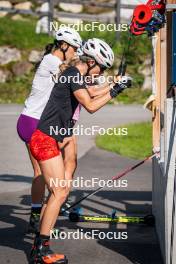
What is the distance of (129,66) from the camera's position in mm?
26609

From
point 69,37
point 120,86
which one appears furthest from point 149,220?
point 69,37

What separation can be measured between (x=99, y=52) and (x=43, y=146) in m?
1.12

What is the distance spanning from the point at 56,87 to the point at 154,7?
3.73 ft

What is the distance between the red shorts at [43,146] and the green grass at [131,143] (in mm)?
6709

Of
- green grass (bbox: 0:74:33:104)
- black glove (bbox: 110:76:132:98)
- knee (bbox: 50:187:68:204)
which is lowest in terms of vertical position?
green grass (bbox: 0:74:33:104)

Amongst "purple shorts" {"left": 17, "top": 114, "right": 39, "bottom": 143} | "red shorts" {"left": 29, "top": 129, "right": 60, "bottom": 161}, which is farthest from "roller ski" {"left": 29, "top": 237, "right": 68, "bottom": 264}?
"purple shorts" {"left": 17, "top": 114, "right": 39, "bottom": 143}

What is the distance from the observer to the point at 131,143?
15781mm

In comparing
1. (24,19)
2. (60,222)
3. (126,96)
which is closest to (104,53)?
(60,222)

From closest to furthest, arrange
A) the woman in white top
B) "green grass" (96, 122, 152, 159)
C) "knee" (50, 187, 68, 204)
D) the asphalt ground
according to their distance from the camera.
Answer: "knee" (50, 187, 68, 204), the asphalt ground, the woman in white top, "green grass" (96, 122, 152, 159)

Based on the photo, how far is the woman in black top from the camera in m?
7.50

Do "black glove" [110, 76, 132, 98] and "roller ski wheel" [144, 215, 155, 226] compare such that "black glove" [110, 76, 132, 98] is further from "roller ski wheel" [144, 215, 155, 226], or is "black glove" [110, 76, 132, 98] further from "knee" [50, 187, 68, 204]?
"roller ski wheel" [144, 215, 155, 226]

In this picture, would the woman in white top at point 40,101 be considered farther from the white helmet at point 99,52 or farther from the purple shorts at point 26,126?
the white helmet at point 99,52

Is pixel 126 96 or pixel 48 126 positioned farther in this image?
pixel 126 96

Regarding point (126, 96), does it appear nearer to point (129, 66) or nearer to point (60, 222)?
point (129, 66)
